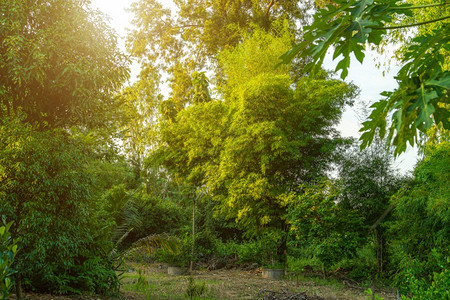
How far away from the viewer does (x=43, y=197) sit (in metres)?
6.25

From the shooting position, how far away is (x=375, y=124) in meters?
2.19

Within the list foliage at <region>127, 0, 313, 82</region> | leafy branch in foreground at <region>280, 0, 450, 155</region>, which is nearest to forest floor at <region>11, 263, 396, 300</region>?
leafy branch in foreground at <region>280, 0, 450, 155</region>

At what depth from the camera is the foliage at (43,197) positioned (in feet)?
19.7

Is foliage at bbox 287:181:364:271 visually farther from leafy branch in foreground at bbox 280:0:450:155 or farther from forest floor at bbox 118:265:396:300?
leafy branch in foreground at bbox 280:0:450:155

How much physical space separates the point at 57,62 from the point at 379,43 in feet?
19.2

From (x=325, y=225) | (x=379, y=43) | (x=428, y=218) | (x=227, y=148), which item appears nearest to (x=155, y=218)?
(x=227, y=148)

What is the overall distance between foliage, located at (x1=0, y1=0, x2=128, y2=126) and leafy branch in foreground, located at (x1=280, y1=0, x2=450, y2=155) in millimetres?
5346

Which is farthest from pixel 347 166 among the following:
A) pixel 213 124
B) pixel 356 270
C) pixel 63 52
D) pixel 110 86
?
pixel 63 52

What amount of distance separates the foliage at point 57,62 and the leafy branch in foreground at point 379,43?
17.5ft

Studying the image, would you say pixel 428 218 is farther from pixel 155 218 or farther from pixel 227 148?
pixel 155 218

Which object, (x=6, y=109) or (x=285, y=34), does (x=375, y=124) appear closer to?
(x=6, y=109)

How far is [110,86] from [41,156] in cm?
183

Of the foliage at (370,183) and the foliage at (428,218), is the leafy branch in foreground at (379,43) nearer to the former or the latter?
the foliage at (428,218)

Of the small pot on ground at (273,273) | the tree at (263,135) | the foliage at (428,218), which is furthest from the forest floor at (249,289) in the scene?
the tree at (263,135)
